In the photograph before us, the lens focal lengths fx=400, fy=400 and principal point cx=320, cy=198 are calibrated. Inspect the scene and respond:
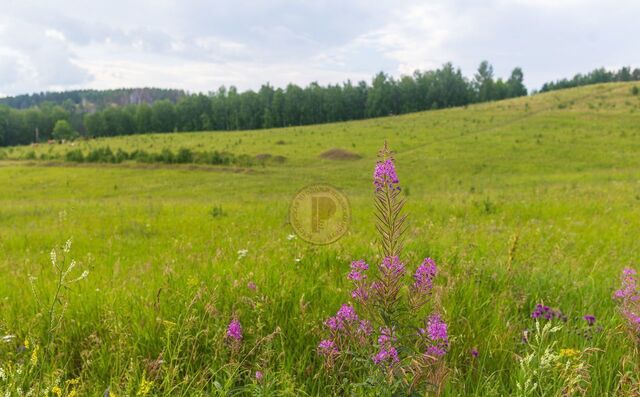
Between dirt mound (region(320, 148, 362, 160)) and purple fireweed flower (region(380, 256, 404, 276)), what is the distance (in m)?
38.7

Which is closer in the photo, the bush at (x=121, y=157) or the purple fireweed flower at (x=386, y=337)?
the purple fireweed flower at (x=386, y=337)

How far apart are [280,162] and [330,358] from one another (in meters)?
38.9

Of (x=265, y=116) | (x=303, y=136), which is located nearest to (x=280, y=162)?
(x=303, y=136)

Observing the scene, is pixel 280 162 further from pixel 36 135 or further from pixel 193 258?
pixel 36 135

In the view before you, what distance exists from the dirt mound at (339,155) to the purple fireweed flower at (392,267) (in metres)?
38.7

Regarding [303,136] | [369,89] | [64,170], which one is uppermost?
[369,89]

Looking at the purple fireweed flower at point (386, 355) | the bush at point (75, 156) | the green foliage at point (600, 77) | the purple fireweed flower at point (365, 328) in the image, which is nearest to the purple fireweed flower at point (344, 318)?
the purple fireweed flower at point (365, 328)

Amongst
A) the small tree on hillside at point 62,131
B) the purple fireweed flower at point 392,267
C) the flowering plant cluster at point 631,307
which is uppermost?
the small tree on hillside at point 62,131

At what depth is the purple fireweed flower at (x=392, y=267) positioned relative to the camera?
1.80 metres

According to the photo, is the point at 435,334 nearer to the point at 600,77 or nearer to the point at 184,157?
the point at 184,157

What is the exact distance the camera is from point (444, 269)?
13.2ft

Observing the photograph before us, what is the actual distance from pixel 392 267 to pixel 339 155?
39.4 meters

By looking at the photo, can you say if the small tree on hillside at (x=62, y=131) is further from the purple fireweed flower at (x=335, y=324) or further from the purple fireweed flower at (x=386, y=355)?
the purple fireweed flower at (x=386, y=355)

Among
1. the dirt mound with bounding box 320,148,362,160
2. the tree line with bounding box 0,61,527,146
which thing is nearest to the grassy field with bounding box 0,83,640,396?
the dirt mound with bounding box 320,148,362,160
